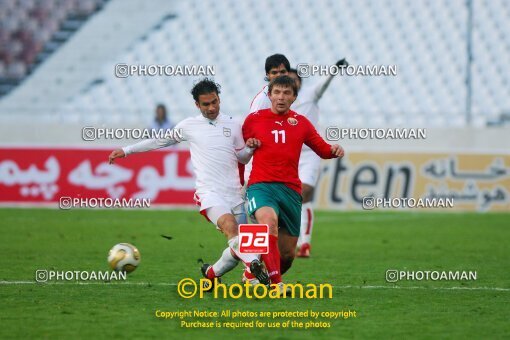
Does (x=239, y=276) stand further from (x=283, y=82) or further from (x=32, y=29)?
(x=32, y=29)

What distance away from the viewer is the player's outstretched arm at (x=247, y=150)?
831cm

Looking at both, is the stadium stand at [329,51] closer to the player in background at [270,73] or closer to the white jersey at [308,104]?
the white jersey at [308,104]

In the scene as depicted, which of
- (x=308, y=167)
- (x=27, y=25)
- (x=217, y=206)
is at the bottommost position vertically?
Result: (x=217, y=206)

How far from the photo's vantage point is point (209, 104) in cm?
862

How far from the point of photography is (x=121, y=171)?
1984 cm

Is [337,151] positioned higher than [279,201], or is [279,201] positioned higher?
[337,151]

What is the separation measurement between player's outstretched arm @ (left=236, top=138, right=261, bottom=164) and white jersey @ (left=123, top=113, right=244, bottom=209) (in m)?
0.05

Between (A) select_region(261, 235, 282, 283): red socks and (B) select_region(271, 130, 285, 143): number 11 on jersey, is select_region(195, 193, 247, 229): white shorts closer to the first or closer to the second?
(A) select_region(261, 235, 282, 283): red socks

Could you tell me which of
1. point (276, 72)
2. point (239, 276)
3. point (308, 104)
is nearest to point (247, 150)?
point (276, 72)

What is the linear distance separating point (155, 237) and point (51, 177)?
19.5 ft

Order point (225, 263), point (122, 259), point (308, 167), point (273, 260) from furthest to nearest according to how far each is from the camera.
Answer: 1. point (308, 167)
2. point (122, 259)
3. point (225, 263)
4. point (273, 260)

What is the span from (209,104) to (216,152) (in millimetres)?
409

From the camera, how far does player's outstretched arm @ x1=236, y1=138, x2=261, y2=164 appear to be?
8312mm

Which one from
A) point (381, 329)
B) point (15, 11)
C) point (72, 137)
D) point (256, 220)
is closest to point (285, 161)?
point (256, 220)
